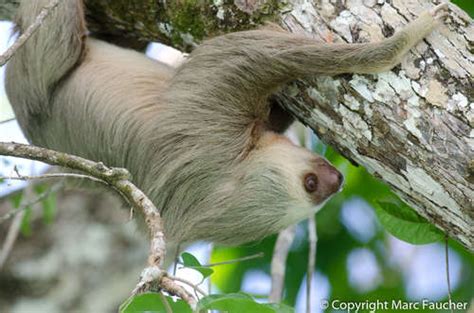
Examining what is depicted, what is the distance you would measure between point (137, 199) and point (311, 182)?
5.34 feet

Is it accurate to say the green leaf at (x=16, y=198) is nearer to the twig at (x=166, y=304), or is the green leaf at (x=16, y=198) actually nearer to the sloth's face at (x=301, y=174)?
the sloth's face at (x=301, y=174)

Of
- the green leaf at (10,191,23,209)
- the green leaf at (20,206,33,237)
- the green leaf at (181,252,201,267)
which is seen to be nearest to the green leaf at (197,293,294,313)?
the green leaf at (181,252,201,267)

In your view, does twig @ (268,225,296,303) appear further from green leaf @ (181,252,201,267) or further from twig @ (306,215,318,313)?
green leaf @ (181,252,201,267)

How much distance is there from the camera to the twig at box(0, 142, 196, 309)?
2.93 meters

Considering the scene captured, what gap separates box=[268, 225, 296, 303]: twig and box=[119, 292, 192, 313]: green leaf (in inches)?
77.5

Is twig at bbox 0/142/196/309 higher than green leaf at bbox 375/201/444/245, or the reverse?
twig at bbox 0/142/196/309

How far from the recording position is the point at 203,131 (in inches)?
191

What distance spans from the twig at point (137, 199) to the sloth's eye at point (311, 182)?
4.87 feet

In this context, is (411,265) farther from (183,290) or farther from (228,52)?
(183,290)

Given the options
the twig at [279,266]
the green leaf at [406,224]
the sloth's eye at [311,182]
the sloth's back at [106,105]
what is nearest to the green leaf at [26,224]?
the sloth's back at [106,105]

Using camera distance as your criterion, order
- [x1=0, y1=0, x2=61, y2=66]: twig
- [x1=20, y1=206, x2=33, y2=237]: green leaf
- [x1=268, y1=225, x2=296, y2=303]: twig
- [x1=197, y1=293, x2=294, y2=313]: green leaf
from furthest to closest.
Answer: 1. [x1=20, y1=206, x2=33, y2=237]: green leaf
2. [x1=268, y1=225, x2=296, y2=303]: twig
3. [x1=0, y1=0, x2=61, y2=66]: twig
4. [x1=197, y1=293, x2=294, y2=313]: green leaf

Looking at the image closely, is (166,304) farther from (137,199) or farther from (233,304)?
(137,199)

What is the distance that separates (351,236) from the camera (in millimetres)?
6867

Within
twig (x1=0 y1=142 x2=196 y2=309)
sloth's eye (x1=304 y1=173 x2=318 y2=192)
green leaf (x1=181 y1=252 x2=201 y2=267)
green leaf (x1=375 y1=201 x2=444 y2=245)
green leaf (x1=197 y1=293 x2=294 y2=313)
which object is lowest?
green leaf (x1=375 y1=201 x2=444 y2=245)
